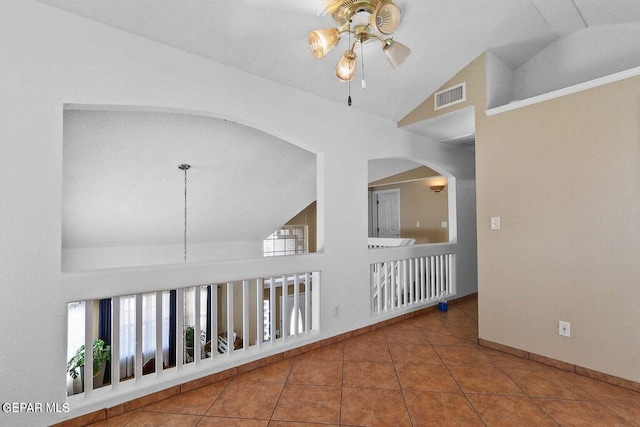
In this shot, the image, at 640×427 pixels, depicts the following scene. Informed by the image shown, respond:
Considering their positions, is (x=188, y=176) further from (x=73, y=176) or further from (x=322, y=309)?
(x=322, y=309)

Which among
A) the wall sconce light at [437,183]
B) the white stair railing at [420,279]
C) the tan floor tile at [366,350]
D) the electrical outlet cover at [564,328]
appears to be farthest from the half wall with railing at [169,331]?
the wall sconce light at [437,183]

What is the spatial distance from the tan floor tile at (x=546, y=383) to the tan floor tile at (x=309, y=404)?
141 cm

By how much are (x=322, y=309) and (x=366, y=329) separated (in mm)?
700

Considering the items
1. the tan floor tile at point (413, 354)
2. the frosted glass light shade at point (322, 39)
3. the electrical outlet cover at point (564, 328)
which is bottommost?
the tan floor tile at point (413, 354)

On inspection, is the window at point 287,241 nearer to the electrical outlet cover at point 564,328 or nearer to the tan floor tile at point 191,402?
the tan floor tile at point 191,402

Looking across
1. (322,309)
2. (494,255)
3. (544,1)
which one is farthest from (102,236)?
(544,1)

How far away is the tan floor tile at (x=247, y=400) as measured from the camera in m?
2.10

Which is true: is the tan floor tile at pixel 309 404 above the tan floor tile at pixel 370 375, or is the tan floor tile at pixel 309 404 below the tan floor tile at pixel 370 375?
below

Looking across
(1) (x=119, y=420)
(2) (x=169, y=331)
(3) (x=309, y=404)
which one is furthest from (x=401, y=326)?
(2) (x=169, y=331)

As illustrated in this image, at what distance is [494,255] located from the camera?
3133 mm

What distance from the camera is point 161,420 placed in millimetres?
2027

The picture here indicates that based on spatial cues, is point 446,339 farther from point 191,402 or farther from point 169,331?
point 169,331

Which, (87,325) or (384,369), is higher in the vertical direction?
(87,325)

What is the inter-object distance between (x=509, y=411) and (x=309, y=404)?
1307mm
